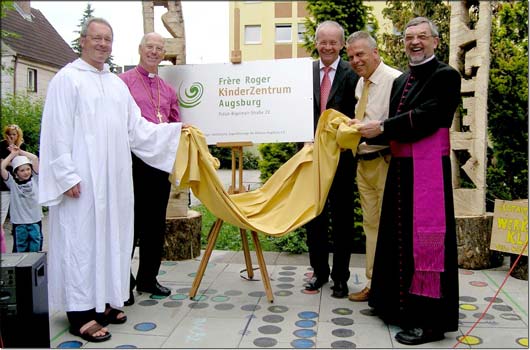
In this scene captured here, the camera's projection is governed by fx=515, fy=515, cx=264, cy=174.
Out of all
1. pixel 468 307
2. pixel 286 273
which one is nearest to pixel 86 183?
pixel 286 273

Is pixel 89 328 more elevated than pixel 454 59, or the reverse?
pixel 454 59

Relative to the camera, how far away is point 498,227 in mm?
4551

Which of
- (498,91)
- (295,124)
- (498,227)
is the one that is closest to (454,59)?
(498,91)

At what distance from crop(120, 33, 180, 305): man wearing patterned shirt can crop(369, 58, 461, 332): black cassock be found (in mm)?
1642

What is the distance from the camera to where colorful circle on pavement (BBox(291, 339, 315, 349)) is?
9.65 ft

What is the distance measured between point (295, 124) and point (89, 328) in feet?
6.81

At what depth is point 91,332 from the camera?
3061 millimetres

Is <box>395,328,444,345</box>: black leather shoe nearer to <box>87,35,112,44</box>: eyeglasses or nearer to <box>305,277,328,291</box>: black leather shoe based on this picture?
<box>305,277,328,291</box>: black leather shoe

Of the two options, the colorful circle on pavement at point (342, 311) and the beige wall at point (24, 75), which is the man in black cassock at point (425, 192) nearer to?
the colorful circle on pavement at point (342, 311)

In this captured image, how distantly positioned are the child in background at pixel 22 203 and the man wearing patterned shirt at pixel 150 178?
3.69 feet

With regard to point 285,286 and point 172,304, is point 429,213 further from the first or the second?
point 172,304

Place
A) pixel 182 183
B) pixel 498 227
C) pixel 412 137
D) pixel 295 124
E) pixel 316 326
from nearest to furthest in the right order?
pixel 412 137
pixel 316 326
pixel 182 183
pixel 295 124
pixel 498 227

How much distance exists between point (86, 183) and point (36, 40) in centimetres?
175

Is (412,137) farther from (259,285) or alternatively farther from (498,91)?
(498,91)
